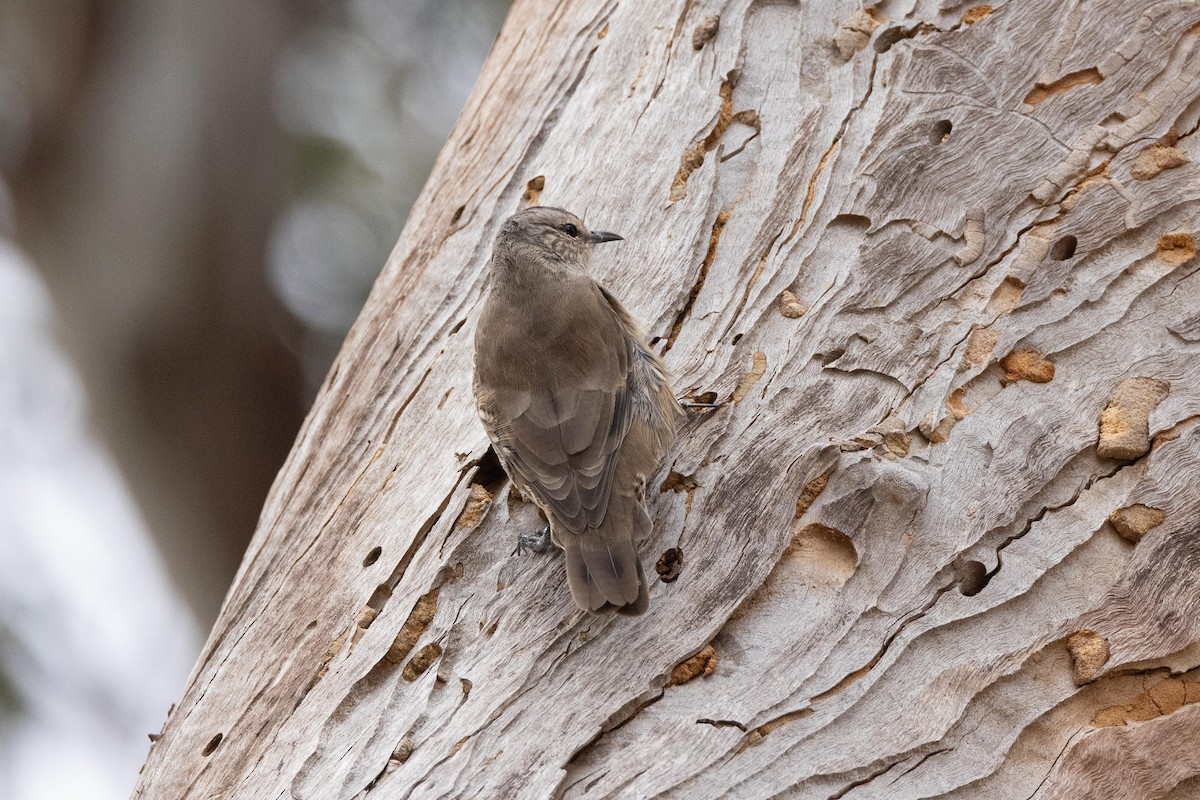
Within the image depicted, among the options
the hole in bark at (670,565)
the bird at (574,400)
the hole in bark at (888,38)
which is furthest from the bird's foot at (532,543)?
the hole in bark at (888,38)

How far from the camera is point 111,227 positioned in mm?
5840

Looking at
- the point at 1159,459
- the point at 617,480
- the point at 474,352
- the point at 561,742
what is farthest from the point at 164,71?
the point at 1159,459

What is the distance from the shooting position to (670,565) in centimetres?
239

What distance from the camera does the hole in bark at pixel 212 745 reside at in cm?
259

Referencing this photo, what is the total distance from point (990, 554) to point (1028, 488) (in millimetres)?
181

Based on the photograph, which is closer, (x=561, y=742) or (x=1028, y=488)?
(x=561, y=742)

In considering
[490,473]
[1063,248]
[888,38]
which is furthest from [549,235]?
[1063,248]

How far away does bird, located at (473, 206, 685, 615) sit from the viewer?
93.8 inches

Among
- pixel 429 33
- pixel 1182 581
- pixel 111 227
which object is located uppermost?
pixel 429 33

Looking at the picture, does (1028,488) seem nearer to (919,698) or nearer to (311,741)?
(919,698)

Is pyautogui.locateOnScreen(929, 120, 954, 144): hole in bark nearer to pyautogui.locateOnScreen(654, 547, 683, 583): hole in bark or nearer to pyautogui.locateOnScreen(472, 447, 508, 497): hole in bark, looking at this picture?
pyautogui.locateOnScreen(654, 547, 683, 583): hole in bark

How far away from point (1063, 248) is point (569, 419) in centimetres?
133

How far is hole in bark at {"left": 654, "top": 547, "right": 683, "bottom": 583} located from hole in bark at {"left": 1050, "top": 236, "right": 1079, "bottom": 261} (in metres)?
1.20

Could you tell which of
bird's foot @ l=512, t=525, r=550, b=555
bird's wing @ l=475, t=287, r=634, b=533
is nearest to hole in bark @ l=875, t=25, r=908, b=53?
bird's wing @ l=475, t=287, r=634, b=533
